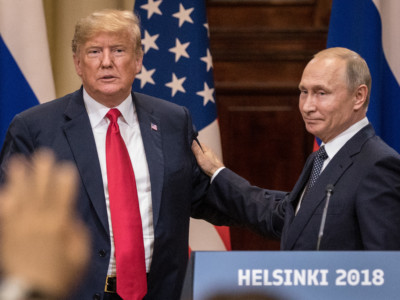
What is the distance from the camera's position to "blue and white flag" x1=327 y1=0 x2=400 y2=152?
3.08 m

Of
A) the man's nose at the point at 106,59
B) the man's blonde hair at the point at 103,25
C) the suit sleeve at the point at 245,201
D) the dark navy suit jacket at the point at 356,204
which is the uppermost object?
the man's blonde hair at the point at 103,25

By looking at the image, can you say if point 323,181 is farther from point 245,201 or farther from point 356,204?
point 245,201

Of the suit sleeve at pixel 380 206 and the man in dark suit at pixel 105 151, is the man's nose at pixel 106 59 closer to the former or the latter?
the man in dark suit at pixel 105 151

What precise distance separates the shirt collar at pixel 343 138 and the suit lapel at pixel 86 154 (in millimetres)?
719

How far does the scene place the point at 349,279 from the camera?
1.28 metres

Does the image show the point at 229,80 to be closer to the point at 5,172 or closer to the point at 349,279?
the point at 5,172

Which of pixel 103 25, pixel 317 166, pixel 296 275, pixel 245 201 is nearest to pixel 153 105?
pixel 103 25

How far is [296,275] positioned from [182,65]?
1.96m

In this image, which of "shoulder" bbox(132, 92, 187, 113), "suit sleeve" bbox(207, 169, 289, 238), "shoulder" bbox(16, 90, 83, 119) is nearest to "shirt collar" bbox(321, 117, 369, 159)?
"suit sleeve" bbox(207, 169, 289, 238)

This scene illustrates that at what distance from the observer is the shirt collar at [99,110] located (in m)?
2.23

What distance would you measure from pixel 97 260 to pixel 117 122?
46 centimetres

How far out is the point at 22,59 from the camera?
299 cm

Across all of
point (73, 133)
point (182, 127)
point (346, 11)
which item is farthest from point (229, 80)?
point (73, 133)

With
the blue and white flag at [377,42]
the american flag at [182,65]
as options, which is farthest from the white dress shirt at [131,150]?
the blue and white flag at [377,42]
